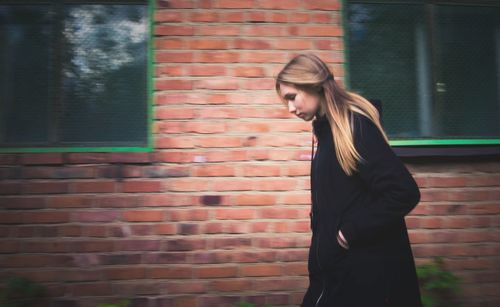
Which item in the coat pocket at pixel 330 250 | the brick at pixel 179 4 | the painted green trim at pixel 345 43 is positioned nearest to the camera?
the coat pocket at pixel 330 250

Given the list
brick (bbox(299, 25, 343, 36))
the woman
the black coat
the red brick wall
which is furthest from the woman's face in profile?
brick (bbox(299, 25, 343, 36))

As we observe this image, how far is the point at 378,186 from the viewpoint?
1.71 m

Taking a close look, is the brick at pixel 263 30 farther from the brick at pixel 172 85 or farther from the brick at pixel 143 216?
the brick at pixel 143 216

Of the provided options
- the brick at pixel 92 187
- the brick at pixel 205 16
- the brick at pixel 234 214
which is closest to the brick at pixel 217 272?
the brick at pixel 234 214

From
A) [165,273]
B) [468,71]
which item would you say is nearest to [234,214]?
[165,273]

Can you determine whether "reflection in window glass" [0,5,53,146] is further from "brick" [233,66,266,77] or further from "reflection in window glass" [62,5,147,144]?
"brick" [233,66,266,77]

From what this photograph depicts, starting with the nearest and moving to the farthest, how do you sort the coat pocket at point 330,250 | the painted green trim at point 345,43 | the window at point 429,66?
the coat pocket at point 330,250
the painted green trim at point 345,43
the window at point 429,66

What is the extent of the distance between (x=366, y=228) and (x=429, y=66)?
6.27 ft

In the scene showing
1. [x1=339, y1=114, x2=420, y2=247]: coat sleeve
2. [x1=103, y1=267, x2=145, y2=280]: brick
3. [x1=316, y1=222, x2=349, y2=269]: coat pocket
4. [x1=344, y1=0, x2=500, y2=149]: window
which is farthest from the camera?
[x1=344, y1=0, x2=500, y2=149]: window

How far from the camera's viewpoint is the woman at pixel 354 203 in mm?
1709

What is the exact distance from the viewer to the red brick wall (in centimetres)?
279

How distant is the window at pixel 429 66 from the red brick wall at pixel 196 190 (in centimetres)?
32

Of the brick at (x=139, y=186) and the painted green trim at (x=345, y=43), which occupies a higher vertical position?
the painted green trim at (x=345, y=43)

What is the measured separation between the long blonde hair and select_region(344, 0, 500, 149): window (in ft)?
4.15
